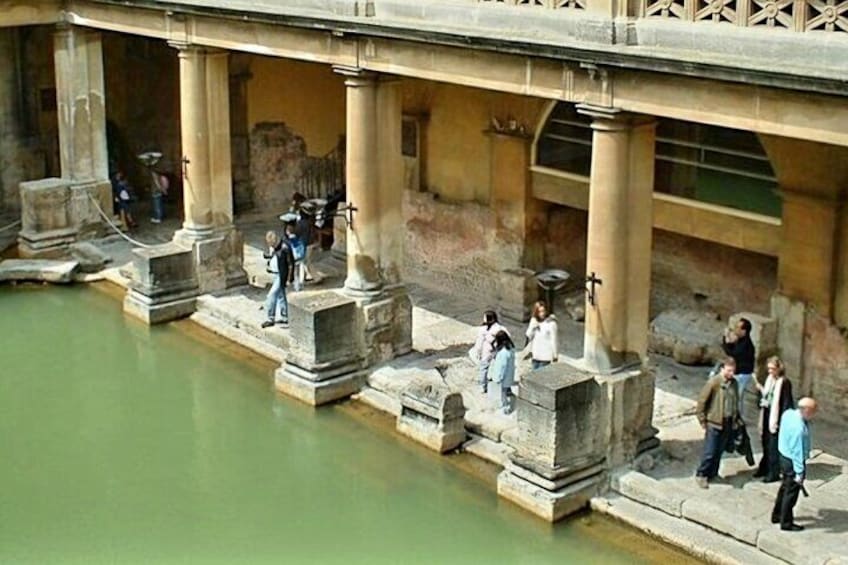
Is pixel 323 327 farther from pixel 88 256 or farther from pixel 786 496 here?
pixel 88 256

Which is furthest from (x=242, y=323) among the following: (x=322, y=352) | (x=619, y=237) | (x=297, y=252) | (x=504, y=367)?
(x=619, y=237)

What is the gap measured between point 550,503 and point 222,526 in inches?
124

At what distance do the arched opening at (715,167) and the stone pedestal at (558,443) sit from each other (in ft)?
12.3

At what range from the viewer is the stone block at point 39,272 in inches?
815

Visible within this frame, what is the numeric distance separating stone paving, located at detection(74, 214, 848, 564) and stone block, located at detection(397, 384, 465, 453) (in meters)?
0.21

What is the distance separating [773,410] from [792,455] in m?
0.80

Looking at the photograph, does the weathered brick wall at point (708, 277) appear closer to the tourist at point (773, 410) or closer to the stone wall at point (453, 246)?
the stone wall at point (453, 246)

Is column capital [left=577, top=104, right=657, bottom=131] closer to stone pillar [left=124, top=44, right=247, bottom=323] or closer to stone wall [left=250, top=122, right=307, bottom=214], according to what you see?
stone pillar [left=124, top=44, right=247, bottom=323]

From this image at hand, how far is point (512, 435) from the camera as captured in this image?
1402 cm

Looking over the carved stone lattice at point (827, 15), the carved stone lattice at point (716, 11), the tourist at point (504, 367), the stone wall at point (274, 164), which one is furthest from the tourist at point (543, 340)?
the stone wall at point (274, 164)

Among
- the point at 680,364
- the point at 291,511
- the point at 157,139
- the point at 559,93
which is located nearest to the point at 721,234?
the point at 680,364

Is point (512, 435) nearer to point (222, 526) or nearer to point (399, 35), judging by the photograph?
point (222, 526)

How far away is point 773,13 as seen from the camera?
1129 centimetres

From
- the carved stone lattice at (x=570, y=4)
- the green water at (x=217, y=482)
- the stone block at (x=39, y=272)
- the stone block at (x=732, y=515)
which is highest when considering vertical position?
the carved stone lattice at (x=570, y=4)
